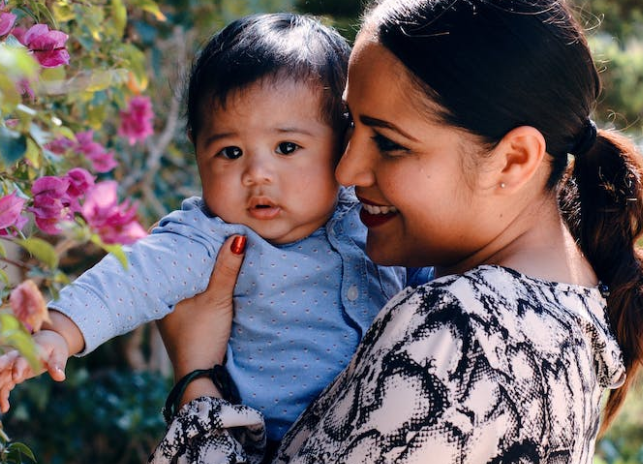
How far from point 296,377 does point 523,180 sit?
2.04 feet

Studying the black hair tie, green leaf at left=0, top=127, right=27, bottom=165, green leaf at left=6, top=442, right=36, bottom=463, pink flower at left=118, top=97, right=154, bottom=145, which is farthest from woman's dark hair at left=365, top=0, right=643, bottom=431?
pink flower at left=118, top=97, right=154, bottom=145

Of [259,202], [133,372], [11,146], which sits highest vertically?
[11,146]

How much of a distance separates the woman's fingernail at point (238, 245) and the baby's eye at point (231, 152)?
0.18 metres

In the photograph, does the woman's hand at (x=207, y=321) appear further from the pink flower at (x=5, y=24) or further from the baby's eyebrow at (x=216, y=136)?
the pink flower at (x=5, y=24)

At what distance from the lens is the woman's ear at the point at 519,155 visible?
1556 millimetres

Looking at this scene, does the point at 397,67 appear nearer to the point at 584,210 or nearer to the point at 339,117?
the point at 339,117

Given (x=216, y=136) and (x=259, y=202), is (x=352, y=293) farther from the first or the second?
Answer: (x=216, y=136)

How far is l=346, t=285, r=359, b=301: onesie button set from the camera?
1.90 meters

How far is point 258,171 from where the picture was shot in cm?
184

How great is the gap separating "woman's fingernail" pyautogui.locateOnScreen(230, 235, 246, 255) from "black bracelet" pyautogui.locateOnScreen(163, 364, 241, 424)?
0.24 m

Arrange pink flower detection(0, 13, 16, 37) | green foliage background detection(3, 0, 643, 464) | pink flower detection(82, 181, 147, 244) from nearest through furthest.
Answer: pink flower detection(82, 181, 147, 244) → pink flower detection(0, 13, 16, 37) → green foliage background detection(3, 0, 643, 464)

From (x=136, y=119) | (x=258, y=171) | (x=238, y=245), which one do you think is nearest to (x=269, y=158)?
(x=258, y=171)

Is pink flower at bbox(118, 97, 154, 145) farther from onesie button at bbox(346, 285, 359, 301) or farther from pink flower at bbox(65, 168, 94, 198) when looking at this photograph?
pink flower at bbox(65, 168, 94, 198)

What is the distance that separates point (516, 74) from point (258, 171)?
0.59 metres
